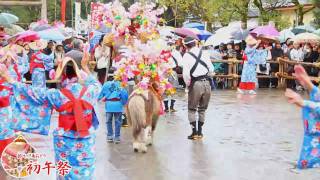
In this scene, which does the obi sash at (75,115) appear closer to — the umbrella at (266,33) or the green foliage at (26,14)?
the umbrella at (266,33)

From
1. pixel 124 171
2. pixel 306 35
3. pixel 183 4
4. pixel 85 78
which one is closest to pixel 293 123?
pixel 124 171

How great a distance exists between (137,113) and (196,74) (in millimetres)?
1607

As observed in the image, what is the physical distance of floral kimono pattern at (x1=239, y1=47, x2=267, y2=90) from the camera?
18.6m

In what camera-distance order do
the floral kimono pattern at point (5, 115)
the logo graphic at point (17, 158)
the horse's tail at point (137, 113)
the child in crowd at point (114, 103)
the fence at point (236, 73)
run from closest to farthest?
the logo graphic at point (17, 158) → the floral kimono pattern at point (5, 115) → the horse's tail at point (137, 113) → the child in crowd at point (114, 103) → the fence at point (236, 73)

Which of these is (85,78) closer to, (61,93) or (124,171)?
(61,93)

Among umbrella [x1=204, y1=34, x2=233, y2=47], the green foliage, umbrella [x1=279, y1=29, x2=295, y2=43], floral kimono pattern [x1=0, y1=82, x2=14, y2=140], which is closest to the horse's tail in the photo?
floral kimono pattern [x1=0, y1=82, x2=14, y2=140]

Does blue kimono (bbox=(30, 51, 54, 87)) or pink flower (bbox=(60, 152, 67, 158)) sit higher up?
blue kimono (bbox=(30, 51, 54, 87))

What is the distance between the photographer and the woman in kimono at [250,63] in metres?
18.6

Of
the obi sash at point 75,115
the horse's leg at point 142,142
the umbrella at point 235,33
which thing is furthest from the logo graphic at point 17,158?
the umbrella at point 235,33

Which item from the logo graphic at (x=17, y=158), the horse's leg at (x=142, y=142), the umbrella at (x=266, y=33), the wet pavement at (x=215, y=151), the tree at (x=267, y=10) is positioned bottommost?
the wet pavement at (x=215, y=151)

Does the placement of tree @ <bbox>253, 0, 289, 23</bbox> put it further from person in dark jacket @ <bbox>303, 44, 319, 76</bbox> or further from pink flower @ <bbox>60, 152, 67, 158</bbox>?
pink flower @ <bbox>60, 152, 67, 158</bbox>

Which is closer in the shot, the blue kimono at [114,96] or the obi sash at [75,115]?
the obi sash at [75,115]

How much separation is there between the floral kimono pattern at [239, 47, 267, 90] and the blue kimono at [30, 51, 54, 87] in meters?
6.07

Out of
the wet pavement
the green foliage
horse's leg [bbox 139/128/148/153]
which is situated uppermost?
the green foliage
